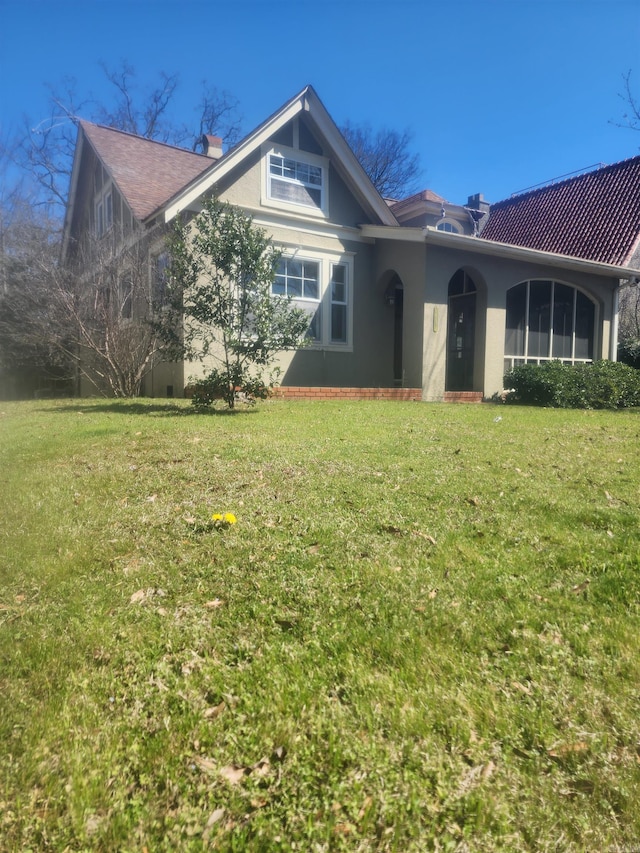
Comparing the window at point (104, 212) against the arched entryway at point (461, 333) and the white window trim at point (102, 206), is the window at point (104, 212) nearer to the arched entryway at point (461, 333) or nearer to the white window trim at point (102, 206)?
the white window trim at point (102, 206)

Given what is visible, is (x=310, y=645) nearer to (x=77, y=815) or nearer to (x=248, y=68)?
(x=77, y=815)

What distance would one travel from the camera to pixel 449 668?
198 cm

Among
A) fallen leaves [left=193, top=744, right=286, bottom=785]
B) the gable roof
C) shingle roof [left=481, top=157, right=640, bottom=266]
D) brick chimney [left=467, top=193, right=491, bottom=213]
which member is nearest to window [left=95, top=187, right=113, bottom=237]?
the gable roof

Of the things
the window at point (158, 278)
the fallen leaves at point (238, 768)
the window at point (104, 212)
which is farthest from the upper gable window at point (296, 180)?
the fallen leaves at point (238, 768)

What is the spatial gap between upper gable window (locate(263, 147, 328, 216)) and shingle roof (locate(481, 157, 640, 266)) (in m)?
9.30

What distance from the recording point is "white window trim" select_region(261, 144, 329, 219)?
40.5ft

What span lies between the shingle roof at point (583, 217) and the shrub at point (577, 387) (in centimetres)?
545

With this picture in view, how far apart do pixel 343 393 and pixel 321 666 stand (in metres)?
9.79

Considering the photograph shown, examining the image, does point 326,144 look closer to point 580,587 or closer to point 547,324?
point 547,324

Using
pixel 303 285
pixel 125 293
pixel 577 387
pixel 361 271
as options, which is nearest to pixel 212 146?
pixel 361 271

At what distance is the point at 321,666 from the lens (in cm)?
199

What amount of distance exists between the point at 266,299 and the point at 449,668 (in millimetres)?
7256

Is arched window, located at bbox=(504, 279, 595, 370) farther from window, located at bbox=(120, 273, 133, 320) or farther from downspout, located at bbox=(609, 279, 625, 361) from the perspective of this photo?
window, located at bbox=(120, 273, 133, 320)

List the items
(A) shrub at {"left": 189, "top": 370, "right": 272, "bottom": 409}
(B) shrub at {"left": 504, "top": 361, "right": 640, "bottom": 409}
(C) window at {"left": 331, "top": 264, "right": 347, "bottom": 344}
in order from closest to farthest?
(A) shrub at {"left": 189, "top": 370, "right": 272, "bottom": 409}, (B) shrub at {"left": 504, "top": 361, "right": 640, "bottom": 409}, (C) window at {"left": 331, "top": 264, "right": 347, "bottom": 344}
